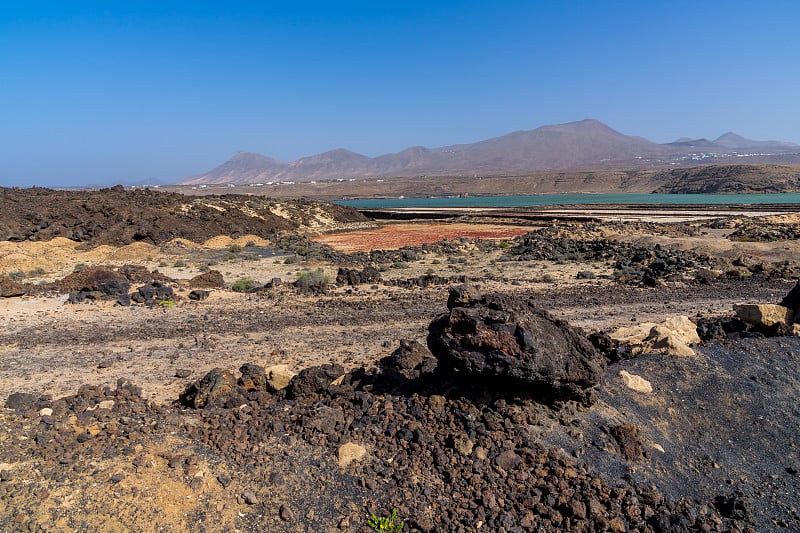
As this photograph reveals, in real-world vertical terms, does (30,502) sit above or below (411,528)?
above

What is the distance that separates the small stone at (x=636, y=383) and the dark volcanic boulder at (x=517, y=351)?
0.88 m

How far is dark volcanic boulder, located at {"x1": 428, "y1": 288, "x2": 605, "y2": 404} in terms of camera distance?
550cm

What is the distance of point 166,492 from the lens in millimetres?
4672

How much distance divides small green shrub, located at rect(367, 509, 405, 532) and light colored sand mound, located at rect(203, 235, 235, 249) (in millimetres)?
26467

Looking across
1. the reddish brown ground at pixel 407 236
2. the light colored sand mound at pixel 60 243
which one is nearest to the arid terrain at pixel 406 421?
the light colored sand mound at pixel 60 243

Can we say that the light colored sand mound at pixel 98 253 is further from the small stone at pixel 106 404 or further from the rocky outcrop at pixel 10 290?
the small stone at pixel 106 404

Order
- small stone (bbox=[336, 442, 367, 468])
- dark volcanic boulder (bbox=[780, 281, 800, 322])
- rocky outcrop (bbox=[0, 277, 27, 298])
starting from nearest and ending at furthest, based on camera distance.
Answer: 1. small stone (bbox=[336, 442, 367, 468])
2. dark volcanic boulder (bbox=[780, 281, 800, 322])
3. rocky outcrop (bbox=[0, 277, 27, 298])

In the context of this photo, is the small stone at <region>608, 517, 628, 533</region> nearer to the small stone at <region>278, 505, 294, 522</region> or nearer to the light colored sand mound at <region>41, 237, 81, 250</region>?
the small stone at <region>278, 505, 294, 522</region>

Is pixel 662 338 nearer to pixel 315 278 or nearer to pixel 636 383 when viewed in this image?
pixel 636 383

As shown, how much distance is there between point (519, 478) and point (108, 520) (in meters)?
3.67

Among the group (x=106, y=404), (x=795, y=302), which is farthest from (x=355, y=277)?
(x=795, y=302)

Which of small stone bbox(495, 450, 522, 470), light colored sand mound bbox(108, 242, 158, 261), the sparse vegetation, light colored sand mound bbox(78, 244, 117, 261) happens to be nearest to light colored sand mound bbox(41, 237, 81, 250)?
light colored sand mound bbox(78, 244, 117, 261)

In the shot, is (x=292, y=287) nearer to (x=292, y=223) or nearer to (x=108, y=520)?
(x=108, y=520)

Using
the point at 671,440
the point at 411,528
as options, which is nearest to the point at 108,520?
the point at 411,528
